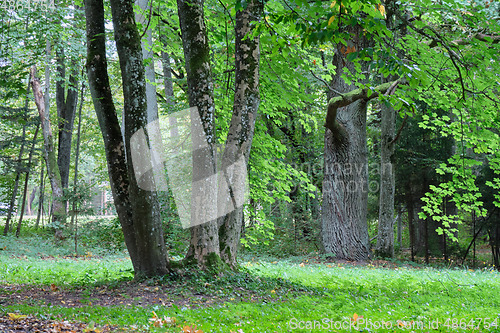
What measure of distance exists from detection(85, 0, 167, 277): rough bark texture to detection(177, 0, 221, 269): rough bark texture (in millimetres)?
606

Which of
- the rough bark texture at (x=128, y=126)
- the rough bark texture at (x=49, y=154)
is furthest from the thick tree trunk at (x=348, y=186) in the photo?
the rough bark texture at (x=49, y=154)

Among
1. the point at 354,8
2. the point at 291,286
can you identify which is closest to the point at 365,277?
the point at 291,286

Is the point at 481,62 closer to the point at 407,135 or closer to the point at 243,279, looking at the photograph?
the point at 243,279

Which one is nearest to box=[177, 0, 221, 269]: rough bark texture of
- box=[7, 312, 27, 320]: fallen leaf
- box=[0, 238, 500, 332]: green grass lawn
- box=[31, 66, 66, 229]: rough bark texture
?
box=[0, 238, 500, 332]: green grass lawn

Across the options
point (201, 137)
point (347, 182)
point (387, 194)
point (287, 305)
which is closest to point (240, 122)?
point (201, 137)

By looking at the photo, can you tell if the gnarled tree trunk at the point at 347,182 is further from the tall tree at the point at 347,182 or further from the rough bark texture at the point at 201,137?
the rough bark texture at the point at 201,137

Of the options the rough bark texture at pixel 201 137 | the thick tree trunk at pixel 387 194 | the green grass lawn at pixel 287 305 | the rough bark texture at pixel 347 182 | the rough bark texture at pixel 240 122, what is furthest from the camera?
the thick tree trunk at pixel 387 194

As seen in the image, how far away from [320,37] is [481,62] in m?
5.39

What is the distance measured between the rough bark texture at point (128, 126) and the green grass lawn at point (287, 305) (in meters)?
0.56

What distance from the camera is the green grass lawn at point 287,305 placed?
432 cm

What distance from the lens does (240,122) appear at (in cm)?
685

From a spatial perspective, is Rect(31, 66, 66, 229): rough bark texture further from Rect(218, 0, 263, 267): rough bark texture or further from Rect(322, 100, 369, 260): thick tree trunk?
Rect(218, 0, 263, 267): rough bark texture

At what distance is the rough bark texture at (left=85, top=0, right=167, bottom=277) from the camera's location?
6074 millimetres

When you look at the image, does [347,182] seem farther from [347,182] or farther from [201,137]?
[201,137]
